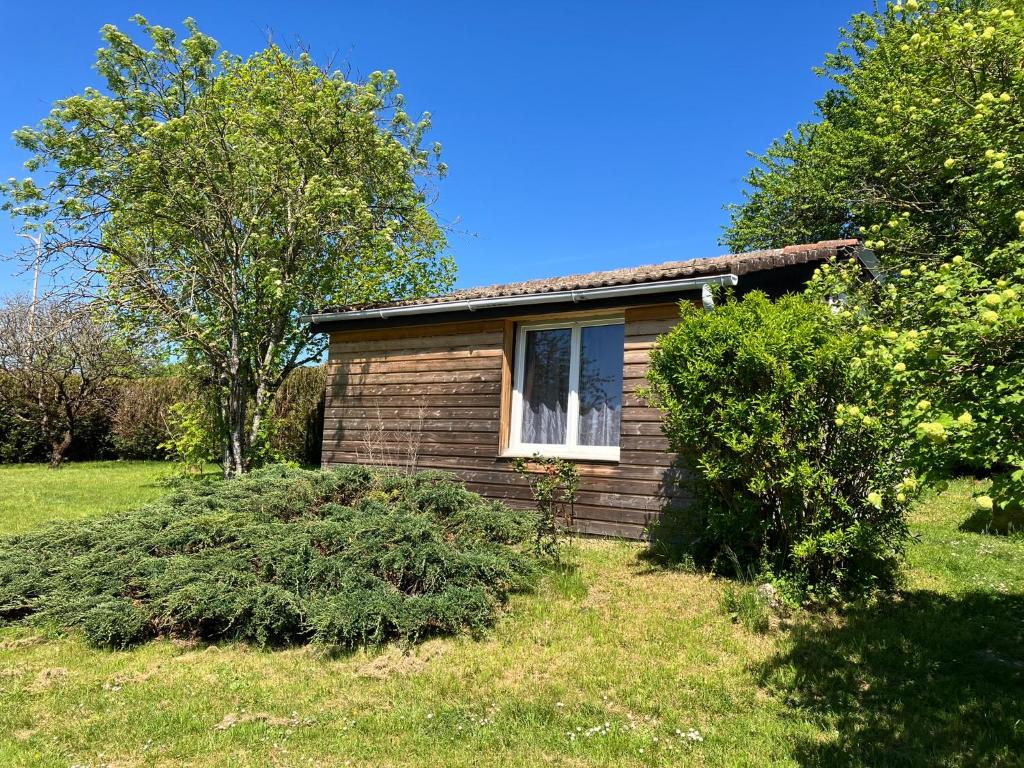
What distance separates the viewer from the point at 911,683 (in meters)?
3.64

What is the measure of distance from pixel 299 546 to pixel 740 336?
3899 mm

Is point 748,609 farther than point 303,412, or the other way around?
point 303,412

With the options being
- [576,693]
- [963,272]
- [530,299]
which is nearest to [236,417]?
[530,299]

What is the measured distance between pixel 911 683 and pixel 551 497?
378cm

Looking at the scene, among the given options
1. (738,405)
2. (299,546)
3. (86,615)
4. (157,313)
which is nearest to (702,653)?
(738,405)

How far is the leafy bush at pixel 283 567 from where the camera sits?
448 centimetres

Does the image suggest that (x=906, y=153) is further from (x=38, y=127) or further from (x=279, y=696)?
(x=38, y=127)

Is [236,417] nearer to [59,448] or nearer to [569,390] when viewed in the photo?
[569,390]

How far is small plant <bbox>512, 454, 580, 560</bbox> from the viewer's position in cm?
605

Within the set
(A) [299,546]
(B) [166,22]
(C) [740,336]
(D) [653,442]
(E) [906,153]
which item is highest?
(B) [166,22]

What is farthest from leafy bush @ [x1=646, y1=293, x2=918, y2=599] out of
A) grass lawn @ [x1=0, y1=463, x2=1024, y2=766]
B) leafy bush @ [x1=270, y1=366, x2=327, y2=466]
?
leafy bush @ [x1=270, y1=366, x2=327, y2=466]

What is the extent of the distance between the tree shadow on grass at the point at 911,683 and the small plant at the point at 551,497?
7.75 feet

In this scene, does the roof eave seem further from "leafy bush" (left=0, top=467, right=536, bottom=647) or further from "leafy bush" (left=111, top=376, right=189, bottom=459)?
"leafy bush" (left=111, top=376, right=189, bottom=459)

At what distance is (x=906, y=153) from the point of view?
762cm
